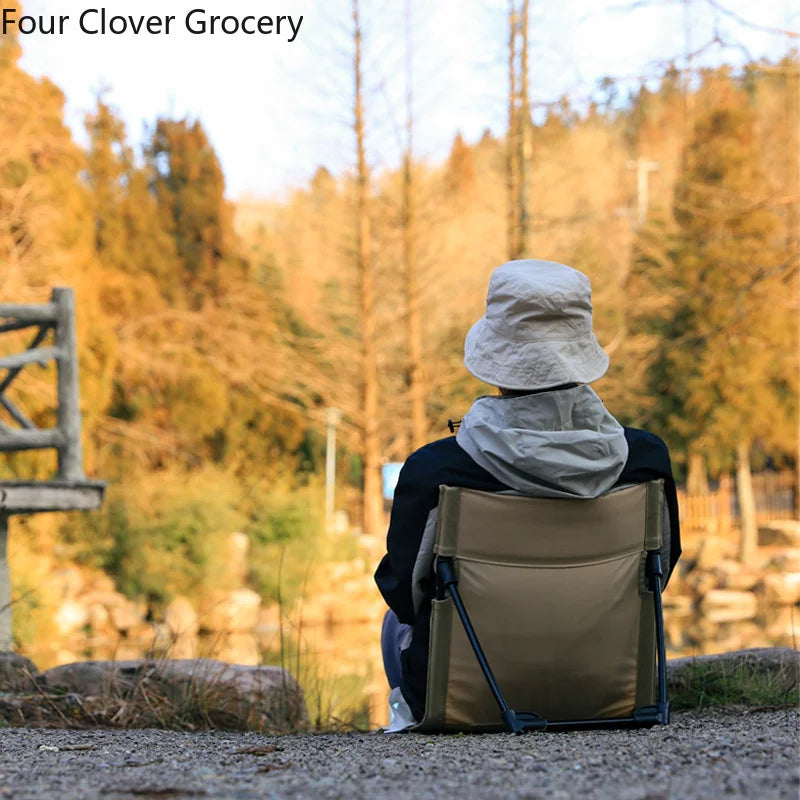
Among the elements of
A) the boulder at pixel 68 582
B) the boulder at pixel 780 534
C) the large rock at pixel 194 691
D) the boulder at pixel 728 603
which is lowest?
the boulder at pixel 728 603

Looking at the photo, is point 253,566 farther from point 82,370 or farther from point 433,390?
point 433,390

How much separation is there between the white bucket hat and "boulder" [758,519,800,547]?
18.3m

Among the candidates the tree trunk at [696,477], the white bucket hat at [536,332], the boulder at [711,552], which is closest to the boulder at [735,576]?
the boulder at [711,552]

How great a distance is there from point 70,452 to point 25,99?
359 inches

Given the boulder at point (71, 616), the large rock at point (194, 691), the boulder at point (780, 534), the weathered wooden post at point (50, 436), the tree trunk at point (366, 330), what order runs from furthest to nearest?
the boulder at point (780, 534) < the tree trunk at point (366, 330) < the boulder at point (71, 616) < the weathered wooden post at point (50, 436) < the large rock at point (194, 691)

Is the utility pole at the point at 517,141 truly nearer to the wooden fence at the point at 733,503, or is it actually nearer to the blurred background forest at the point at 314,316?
the blurred background forest at the point at 314,316

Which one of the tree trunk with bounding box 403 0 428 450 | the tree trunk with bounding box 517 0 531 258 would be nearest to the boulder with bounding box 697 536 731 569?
the tree trunk with bounding box 403 0 428 450

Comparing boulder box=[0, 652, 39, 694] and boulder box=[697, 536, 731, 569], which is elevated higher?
boulder box=[0, 652, 39, 694]

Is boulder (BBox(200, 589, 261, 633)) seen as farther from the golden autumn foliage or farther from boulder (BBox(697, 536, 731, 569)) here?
boulder (BBox(697, 536, 731, 569))

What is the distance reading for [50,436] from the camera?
6.40 meters

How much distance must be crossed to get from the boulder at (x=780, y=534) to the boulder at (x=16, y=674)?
17626mm

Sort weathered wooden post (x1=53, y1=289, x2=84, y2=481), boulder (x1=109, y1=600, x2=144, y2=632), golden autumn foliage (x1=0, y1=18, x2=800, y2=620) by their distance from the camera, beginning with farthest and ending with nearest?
golden autumn foliage (x1=0, y1=18, x2=800, y2=620) → boulder (x1=109, y1=600, x2=144, y2=632) → weathered wooden post (x1=53, y1=289, x2=84, y2=481)

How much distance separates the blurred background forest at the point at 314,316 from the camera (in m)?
14.8

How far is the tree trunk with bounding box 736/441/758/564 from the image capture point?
19094mm
